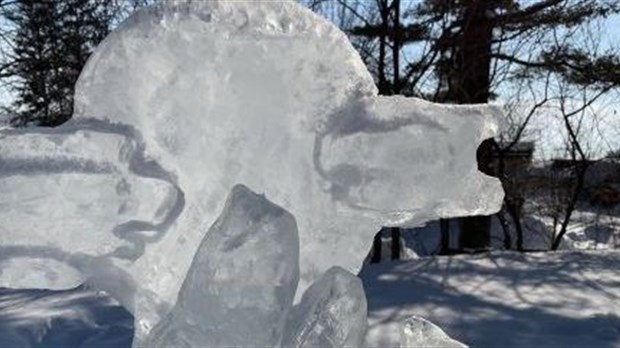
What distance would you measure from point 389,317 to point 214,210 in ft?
10.1

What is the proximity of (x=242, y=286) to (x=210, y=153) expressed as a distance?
230 millimetres

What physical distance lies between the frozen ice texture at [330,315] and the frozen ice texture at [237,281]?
5 cm

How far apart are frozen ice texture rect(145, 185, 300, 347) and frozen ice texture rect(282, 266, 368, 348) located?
2.0 inches

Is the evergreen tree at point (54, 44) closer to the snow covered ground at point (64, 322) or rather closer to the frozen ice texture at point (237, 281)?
the snow covered ground at point (64, 322)

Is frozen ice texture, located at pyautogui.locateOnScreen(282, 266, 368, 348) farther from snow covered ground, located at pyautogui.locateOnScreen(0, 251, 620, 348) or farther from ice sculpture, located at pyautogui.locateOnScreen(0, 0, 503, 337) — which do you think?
snow covered ground, located at pyautogui.locateOnScreen(0, 251, 620, 348)

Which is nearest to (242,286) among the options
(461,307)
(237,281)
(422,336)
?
(237,281)

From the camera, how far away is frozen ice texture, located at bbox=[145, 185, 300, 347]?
4.54 feet

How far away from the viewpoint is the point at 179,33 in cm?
144

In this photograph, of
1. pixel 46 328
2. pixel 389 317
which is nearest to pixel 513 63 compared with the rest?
pixel 389 317

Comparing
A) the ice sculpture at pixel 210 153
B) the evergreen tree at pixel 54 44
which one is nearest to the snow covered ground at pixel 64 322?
the ice sculpture at pixel 210 153

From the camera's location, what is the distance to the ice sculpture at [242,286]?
1385 mm

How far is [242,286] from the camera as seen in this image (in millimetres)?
1386

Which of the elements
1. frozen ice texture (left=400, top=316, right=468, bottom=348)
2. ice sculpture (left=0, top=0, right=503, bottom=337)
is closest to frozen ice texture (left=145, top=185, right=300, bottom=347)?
ice sculpture (left=0, top=0, right=503, bottom=337)

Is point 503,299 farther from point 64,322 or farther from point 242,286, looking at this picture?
point 242,286
